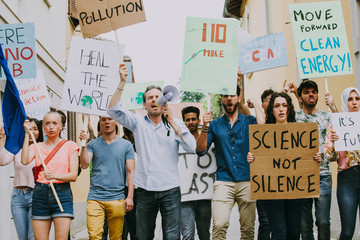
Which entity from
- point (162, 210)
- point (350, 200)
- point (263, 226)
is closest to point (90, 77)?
point (162, 210)

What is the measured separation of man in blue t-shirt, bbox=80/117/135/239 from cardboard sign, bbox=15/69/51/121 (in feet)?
4.24

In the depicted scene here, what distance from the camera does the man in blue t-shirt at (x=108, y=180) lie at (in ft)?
19.5

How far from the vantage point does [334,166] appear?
9.84 meters

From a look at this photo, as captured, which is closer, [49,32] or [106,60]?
[106,60]

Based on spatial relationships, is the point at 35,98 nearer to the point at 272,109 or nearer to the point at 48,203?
the point at 48,203

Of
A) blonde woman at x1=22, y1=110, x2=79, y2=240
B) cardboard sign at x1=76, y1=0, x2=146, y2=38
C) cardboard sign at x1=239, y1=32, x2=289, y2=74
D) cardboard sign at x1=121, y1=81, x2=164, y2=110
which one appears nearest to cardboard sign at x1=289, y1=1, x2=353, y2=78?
cardboard sign at x1=239, y1=32, x2=289, y2=74

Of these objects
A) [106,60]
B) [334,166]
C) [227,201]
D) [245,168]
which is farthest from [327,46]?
[334,166]

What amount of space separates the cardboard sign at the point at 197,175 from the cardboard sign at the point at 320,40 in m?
1.53

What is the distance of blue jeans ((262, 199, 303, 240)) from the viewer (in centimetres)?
526

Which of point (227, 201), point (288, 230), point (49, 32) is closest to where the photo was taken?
point (288, 230)

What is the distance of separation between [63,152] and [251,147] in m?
1.95

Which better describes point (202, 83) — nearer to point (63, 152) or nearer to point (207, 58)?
point (207, 58)

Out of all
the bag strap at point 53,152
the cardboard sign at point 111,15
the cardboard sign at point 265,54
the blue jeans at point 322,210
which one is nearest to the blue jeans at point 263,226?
the blue jeans at point 322,210

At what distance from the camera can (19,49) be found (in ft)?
21.7
